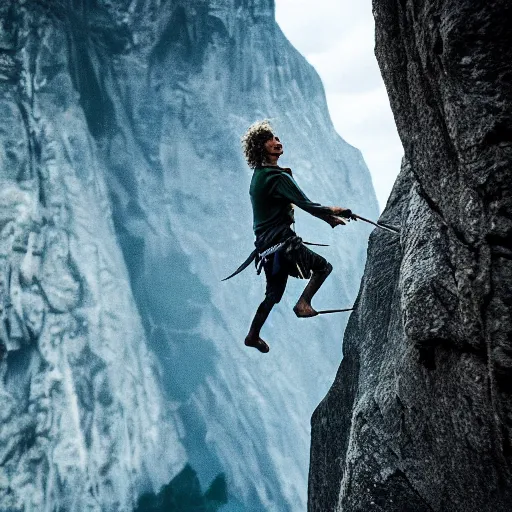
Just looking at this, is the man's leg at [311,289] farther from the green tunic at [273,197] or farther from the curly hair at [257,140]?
the curly hair at [257,140]

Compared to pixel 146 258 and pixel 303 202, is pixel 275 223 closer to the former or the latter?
pixel 303 202

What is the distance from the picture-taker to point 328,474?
570 centimetres

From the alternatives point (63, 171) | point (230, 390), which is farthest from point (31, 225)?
point (230, 390)

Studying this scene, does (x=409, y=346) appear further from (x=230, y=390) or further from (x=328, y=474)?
(x=230, y=390)

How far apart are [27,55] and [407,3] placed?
1553 centimetres

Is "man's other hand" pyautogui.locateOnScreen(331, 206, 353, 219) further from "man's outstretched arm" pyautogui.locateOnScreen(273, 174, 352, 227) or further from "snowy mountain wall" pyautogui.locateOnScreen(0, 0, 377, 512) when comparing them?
"snowy mountain wall" pyautogui.locateOnScreen(0, 0, 377, 512)

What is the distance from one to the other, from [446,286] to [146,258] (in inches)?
657

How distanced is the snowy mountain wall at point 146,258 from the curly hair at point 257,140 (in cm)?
1218

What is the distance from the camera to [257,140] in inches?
143

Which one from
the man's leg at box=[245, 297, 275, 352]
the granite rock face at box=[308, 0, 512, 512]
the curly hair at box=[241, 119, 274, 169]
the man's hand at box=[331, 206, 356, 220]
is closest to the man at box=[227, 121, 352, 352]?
the curly hair at box=[241, 119, 274, 169]

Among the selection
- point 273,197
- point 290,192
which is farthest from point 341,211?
point 273,197

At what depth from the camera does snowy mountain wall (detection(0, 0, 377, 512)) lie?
1453 centimetres

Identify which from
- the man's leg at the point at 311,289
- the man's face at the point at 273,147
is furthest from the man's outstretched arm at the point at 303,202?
the man's leg at the point at 311,289

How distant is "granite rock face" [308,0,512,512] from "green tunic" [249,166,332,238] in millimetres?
716
